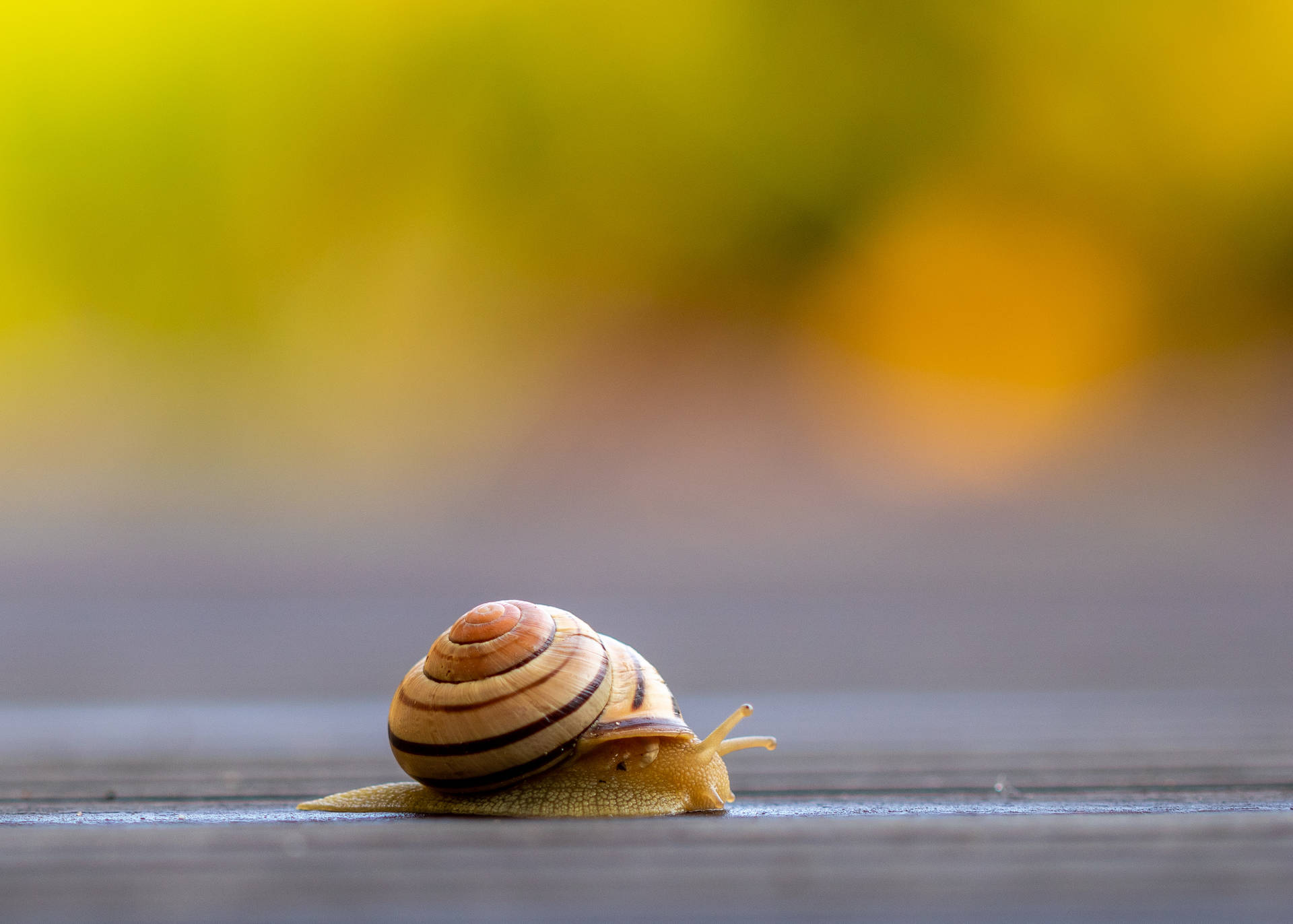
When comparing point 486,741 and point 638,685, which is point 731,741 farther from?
point 486,741

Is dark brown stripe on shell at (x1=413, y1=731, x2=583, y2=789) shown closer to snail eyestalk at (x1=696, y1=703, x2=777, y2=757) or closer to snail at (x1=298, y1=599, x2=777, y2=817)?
snail at (x1=298, y1=599, x2=777, y2=817)

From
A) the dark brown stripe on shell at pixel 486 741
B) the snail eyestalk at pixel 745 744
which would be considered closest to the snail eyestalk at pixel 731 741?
the snail eyestalk at pixel 745 744

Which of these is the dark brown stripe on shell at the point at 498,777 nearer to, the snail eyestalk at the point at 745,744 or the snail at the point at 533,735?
the snail at the point at 533,735

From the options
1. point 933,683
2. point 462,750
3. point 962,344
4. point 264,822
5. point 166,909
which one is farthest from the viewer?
point 962,344

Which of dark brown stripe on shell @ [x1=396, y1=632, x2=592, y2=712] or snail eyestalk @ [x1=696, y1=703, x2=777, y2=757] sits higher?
dark brown stripe on shell @ [x1=396, y1=632, x2=592, y2=712]

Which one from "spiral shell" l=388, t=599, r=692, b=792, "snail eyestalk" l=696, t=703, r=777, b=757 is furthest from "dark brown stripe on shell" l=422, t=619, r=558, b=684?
"snail eyestalk" l=696, t=703, r=777, b=757

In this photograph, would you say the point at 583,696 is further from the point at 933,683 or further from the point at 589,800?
the point at 933,683

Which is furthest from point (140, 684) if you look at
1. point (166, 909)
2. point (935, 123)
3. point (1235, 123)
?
point (1235, 123)

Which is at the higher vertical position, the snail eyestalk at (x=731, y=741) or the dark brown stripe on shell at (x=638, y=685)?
the dark brown stripe on shell at (x=638, y=685)
